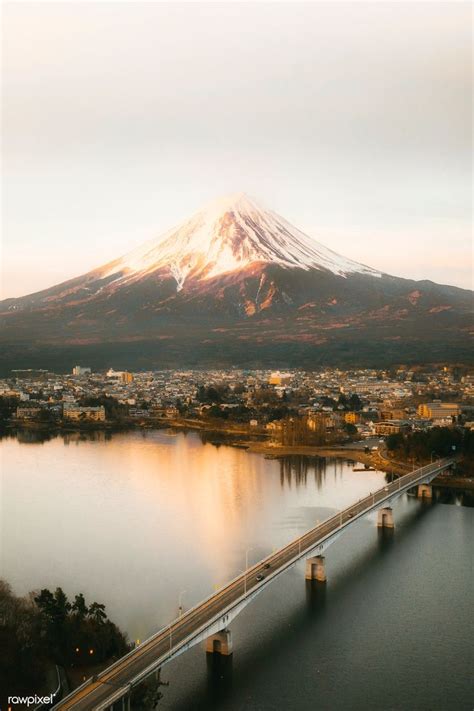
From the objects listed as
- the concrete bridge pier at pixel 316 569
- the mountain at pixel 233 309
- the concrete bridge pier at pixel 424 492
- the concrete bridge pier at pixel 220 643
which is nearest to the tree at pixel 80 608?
the concrete bridge pier at pixel 220 643

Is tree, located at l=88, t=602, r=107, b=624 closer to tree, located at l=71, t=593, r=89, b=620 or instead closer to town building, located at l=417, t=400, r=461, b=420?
tree, located at l=71, t=593, r=89, b=620

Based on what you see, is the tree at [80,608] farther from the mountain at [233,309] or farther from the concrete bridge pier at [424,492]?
the mountain at [233,309]

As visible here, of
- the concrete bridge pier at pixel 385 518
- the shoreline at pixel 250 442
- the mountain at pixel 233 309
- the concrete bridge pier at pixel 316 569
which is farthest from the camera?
the mountain at pixel 233 309

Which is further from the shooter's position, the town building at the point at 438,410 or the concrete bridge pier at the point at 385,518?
the town building at the point at 438,410

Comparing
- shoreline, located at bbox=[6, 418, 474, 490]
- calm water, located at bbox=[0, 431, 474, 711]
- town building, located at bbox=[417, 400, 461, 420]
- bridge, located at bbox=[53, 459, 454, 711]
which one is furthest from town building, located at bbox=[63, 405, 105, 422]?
bridge, located at bbox=[53, 459, 454, 711]

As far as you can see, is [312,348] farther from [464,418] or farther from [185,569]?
[185,569]

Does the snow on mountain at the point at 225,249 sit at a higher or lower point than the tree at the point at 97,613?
higher
